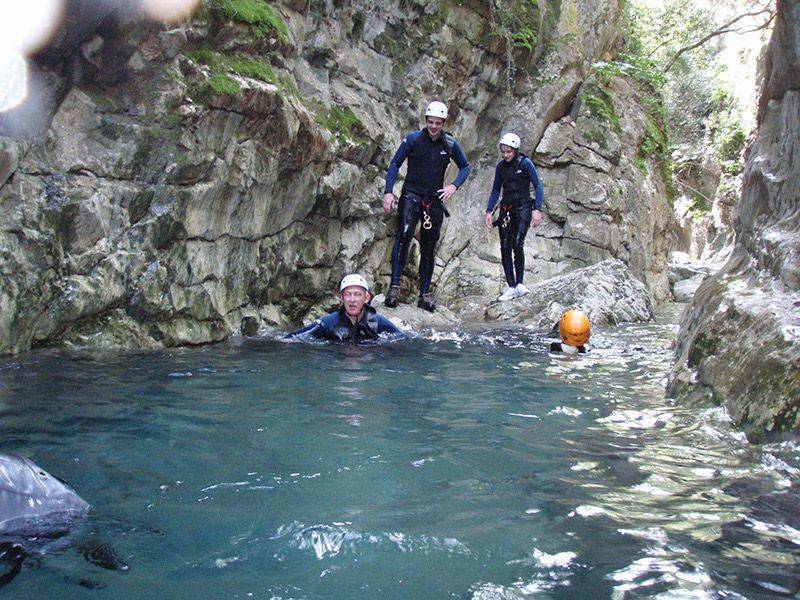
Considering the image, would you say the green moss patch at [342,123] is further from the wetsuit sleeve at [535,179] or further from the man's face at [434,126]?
the wetsuit sleeve at [535,179]

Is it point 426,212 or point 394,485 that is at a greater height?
point 426,212

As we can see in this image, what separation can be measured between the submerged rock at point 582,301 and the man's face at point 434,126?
2900 millimetres

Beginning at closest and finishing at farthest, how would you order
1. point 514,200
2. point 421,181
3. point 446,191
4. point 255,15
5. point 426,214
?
point 255,15, point 446,191, point 421,181, point 426,214, point 514,200

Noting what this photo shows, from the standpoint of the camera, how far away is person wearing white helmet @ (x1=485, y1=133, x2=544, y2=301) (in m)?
11.2

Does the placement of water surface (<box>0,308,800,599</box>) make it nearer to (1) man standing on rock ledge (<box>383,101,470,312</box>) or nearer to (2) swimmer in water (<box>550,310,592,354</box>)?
(2) swimmer in water (<box>550,310,592,354</box>)

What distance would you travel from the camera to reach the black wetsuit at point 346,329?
Answer: 834 centimetres

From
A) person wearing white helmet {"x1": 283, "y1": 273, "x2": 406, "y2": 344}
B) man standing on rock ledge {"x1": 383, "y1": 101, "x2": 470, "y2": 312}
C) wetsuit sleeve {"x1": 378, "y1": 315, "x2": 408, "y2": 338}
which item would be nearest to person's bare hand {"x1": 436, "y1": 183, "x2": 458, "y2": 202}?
man standing on rock ledge {"x1": 383, "y1": 101, "x2": 470, "y2": 312}

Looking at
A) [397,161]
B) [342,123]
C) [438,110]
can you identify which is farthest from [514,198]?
[342,123]

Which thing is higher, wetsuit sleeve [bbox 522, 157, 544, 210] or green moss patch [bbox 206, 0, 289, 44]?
green moss patch [bbox 206, 0, 289, 44]

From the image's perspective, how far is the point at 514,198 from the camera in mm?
11398

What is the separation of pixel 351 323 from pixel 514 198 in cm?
417

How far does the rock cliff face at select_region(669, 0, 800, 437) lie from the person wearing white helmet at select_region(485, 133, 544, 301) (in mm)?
4645

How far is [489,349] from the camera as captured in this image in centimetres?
834

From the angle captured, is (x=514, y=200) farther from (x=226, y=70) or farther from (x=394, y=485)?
(x=394, y=485)
